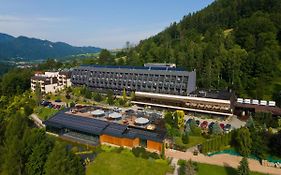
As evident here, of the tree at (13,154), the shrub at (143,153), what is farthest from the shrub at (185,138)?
the tree at (13,154)

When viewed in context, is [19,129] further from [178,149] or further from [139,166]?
[178,149]

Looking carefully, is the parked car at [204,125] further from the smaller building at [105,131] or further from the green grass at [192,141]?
the smaller building at [105,131]

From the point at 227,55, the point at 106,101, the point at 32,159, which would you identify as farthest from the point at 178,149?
the point at 227,55

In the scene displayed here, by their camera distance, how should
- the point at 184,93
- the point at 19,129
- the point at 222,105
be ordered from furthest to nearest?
the point at 184,93
the point at 222,105
the point at 19,129

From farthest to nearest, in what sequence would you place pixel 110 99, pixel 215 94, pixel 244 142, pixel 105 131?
pixel 110 99 → pixel 215 94 → pixel 105 131 → pixel 244 142

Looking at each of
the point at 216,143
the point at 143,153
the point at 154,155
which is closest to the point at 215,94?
the point at 216,143

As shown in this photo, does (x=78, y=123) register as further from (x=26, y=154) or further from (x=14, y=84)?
(x=14, y=84)
